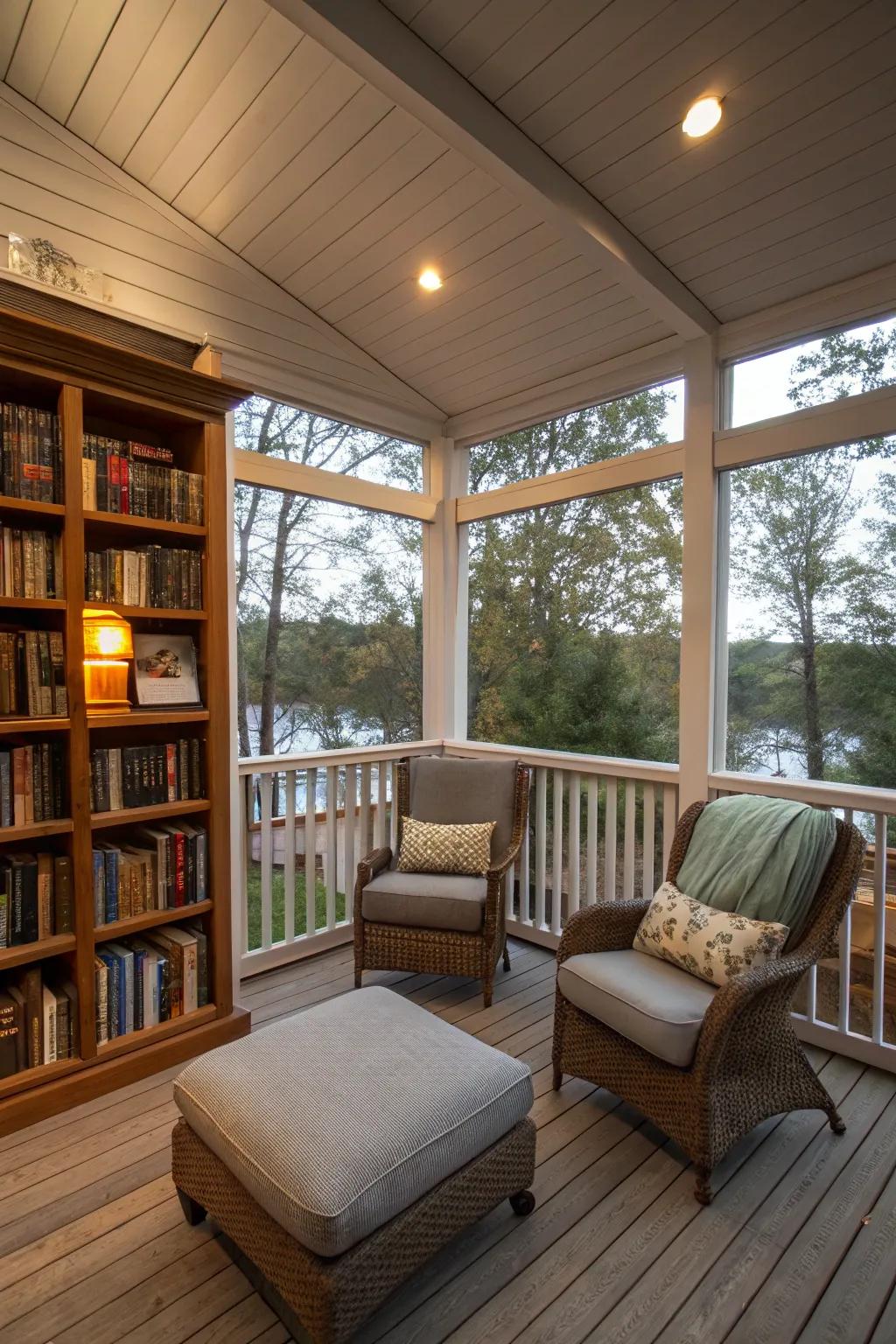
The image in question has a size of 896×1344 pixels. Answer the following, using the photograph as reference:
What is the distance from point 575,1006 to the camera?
2.18 m

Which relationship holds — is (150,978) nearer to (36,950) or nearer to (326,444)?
(36,950)

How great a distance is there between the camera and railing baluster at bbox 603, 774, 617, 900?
3.20 m

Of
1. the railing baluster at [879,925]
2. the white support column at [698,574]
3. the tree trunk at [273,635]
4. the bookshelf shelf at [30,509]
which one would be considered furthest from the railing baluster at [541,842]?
the bookshelf shelf at [30,509]

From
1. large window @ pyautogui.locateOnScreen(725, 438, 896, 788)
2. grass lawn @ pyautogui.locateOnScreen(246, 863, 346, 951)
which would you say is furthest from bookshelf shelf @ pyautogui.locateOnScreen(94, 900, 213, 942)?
large window @ pyautogui.locateOnScreen(725, 438, 896, 788)

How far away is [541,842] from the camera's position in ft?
11.6

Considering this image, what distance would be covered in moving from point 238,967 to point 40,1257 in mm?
1294

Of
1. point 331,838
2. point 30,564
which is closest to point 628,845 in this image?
point 331,838

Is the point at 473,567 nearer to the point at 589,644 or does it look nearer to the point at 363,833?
the point at 589,644

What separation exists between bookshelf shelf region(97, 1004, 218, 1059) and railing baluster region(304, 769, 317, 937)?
796 millimetres

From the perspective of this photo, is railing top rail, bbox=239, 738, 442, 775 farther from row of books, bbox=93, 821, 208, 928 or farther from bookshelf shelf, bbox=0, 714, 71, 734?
bookshelf shelf, bbox=0, 714, 71, 734

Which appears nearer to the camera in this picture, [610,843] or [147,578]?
[147,578]

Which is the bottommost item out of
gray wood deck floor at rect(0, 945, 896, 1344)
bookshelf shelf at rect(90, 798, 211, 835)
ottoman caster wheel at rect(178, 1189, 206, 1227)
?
gray wood deck floor at rect(0, 945, 896, 1344)

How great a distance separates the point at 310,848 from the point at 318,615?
1.13m

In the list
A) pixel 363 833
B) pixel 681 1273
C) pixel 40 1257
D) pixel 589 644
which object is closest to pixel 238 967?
pixel 363 833
